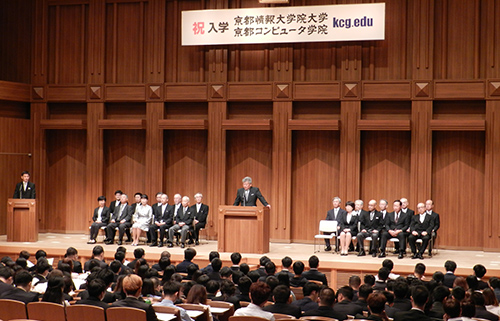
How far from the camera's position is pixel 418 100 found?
12.6m

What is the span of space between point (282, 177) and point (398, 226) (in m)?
2.92

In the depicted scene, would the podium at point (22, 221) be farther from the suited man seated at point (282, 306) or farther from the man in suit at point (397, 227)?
the suited man seated at point (282, 306)

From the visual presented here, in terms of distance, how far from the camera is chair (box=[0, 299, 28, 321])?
205 inches

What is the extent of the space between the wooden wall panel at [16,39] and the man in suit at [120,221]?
15.2 feet

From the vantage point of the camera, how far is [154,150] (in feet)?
45.9

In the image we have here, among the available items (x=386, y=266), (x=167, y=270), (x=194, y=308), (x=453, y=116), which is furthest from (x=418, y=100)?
(x=194, y=308)

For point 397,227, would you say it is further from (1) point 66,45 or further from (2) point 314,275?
(1) point 66,45

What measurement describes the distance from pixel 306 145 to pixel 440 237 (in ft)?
11.4

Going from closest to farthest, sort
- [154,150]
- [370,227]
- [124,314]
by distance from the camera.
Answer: [124,314]
[370,227]
[154,150]

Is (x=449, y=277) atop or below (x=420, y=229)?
below


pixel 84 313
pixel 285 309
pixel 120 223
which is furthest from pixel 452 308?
pixel 120 223

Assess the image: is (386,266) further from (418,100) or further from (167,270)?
(418,100)

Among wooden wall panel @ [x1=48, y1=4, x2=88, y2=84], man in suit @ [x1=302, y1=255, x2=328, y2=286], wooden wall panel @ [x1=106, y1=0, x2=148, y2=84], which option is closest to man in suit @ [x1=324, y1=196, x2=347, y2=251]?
man in suit @ [x1=302, y1=255, x2=328, y2=286]

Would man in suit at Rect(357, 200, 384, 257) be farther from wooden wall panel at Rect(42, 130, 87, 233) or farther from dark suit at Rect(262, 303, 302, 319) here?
wooden wall panel at Rect(42, 130, 87, 233)
